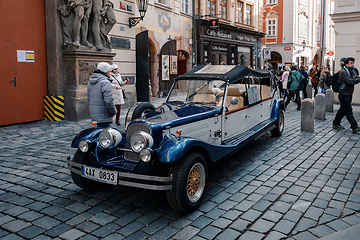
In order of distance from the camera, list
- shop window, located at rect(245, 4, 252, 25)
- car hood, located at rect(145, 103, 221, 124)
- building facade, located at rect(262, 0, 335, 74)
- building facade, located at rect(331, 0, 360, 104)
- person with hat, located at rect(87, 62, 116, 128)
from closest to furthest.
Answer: car hood, located at rect(145, 103, 221, 124)
person with hat, located at rect(87, 62, 116, 128)
building facade, located at rect(331, 0, 360, 104)
shop window, located at rect(245, 4, 252, 25)
building facade, located at rect(262, 0, 335, 74)

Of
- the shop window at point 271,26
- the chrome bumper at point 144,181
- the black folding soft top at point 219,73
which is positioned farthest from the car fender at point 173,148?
the shop window at point 271,26

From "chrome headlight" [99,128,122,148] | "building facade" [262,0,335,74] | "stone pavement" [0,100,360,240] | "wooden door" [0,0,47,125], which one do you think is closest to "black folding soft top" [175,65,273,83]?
"stone pavement" [0,100,360,240]

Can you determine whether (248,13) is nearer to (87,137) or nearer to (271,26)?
(271,26)

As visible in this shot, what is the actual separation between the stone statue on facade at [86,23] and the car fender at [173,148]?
7.60m

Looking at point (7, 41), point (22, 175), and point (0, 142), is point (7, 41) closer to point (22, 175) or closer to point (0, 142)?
point (0, 142)

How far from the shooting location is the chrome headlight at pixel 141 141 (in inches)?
155

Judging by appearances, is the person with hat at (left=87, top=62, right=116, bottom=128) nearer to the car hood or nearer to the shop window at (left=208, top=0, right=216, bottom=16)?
the car hood

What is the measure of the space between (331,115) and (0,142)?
10.5 meters

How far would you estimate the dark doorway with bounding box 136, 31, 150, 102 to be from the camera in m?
14.1

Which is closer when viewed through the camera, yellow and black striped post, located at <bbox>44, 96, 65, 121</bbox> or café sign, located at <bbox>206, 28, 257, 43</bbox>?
yellow and black striped post, located at <bbox>44, 96, 65, 121</bbox>

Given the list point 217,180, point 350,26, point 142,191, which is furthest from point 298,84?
point 142,191

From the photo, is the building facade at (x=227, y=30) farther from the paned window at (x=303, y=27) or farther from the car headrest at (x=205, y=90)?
the car headrest at (x=205, y=90)

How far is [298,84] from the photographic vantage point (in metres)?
13.0

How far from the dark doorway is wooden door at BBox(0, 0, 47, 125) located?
4477 millimetres
